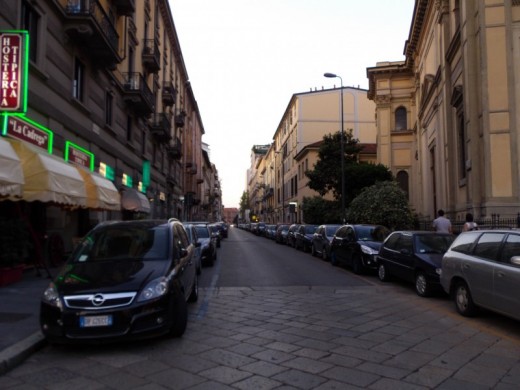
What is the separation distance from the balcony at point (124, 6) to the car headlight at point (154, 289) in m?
19.2

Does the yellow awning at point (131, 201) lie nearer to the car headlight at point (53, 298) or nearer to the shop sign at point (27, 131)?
the shop sign at point (27, 131)

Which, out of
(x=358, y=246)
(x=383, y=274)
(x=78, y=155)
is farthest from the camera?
(x=78, y=155)

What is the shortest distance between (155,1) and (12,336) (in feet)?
107

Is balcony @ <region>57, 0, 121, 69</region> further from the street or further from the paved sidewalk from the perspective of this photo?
the street

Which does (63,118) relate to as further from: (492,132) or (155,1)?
(155,1)

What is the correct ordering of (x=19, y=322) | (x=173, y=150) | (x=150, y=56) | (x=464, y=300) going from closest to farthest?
(x=19, y=322)
(x=464, y=300)
(x=150, y=56)
(x=173, y=150)

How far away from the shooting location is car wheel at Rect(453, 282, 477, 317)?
26.5ft

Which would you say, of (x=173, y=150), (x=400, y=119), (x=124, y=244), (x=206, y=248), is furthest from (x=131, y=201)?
(x=400, y=119)

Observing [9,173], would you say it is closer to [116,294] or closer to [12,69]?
[12,69]

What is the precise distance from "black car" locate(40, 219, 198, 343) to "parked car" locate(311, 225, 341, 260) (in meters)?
12.9

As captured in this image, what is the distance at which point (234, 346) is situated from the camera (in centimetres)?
630

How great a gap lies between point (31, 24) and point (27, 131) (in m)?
3.42

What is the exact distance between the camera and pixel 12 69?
11.8 meters

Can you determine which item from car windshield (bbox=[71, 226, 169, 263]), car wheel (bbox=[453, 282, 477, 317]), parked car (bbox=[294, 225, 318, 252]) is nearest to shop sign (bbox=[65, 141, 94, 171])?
car windshield (bbox=[71, 226, 169, 263])
